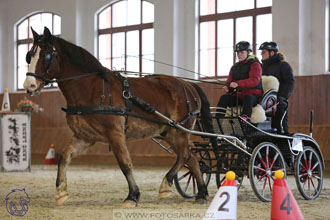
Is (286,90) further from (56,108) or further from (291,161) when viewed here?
(56,108)

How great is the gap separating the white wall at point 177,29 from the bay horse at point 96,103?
5963mm

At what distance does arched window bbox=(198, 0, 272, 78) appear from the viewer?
38.6ft

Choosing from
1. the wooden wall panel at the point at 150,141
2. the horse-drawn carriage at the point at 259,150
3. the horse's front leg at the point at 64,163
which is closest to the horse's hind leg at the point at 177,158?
the horse-drawn carriage at the point at 259,150

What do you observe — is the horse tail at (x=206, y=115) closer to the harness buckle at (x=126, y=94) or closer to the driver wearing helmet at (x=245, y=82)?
the driver wearing helmet at (x=245, y=82)

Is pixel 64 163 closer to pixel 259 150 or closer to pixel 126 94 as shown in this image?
pixel 126 94

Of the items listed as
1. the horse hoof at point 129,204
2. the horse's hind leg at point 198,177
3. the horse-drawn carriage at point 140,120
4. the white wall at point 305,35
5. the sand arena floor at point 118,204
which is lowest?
the sand arena floor at point 118,204

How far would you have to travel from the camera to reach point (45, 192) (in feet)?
21.4

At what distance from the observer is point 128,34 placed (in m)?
13.9

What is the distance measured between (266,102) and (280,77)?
0.73 meters

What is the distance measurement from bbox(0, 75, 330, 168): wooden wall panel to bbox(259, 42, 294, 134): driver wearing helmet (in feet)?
2.96

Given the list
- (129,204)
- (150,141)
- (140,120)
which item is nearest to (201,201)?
(129,204)

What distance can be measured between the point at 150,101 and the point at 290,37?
616cm

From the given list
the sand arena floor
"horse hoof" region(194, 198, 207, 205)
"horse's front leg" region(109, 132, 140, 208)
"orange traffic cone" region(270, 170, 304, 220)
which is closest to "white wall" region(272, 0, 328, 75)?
the sand arena floor

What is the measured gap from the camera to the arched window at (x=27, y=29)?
15094mm
